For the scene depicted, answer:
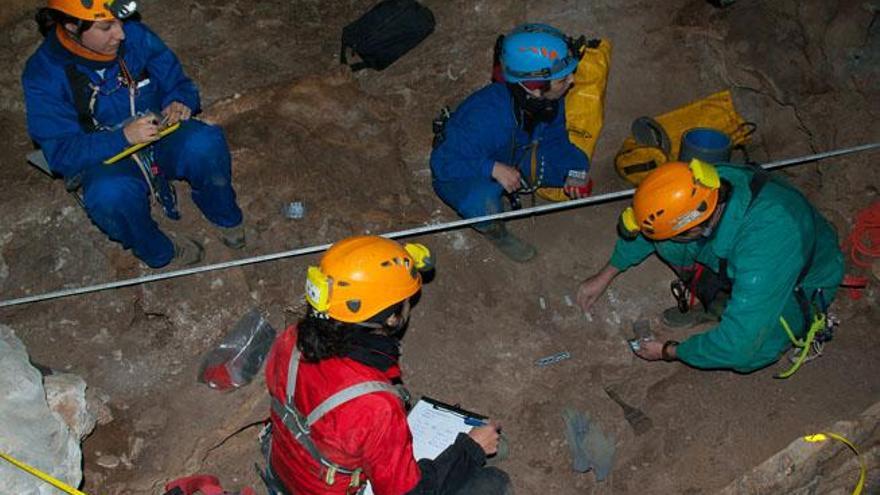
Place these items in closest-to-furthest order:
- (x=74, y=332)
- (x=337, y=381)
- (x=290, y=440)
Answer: (x=337, y=381), (x=290, y=440), (x=74, y=332)

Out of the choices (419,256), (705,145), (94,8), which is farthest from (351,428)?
(705,145)

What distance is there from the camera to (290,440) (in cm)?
349

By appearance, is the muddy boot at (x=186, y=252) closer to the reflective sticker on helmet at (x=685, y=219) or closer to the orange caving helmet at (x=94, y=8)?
the orange caving helmet at (x=94, y=8)

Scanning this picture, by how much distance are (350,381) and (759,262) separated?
7.54 feet

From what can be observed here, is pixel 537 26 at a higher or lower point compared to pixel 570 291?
higher

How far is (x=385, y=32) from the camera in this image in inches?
245

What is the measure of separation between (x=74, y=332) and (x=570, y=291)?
3.28 meters

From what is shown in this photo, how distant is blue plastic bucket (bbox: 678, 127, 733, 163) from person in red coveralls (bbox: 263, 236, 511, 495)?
2.90 metres

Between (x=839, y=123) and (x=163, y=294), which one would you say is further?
(x=839, y=123)

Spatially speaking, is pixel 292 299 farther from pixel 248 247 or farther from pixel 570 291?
pixel 570 291

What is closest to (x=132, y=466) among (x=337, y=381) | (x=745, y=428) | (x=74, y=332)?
(x=74, y=332)

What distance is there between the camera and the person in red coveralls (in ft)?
10.5

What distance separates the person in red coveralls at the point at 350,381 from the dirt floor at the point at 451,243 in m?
1.24

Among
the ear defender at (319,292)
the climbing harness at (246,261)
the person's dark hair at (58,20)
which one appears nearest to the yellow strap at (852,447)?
the climbing harness at (246,261)
